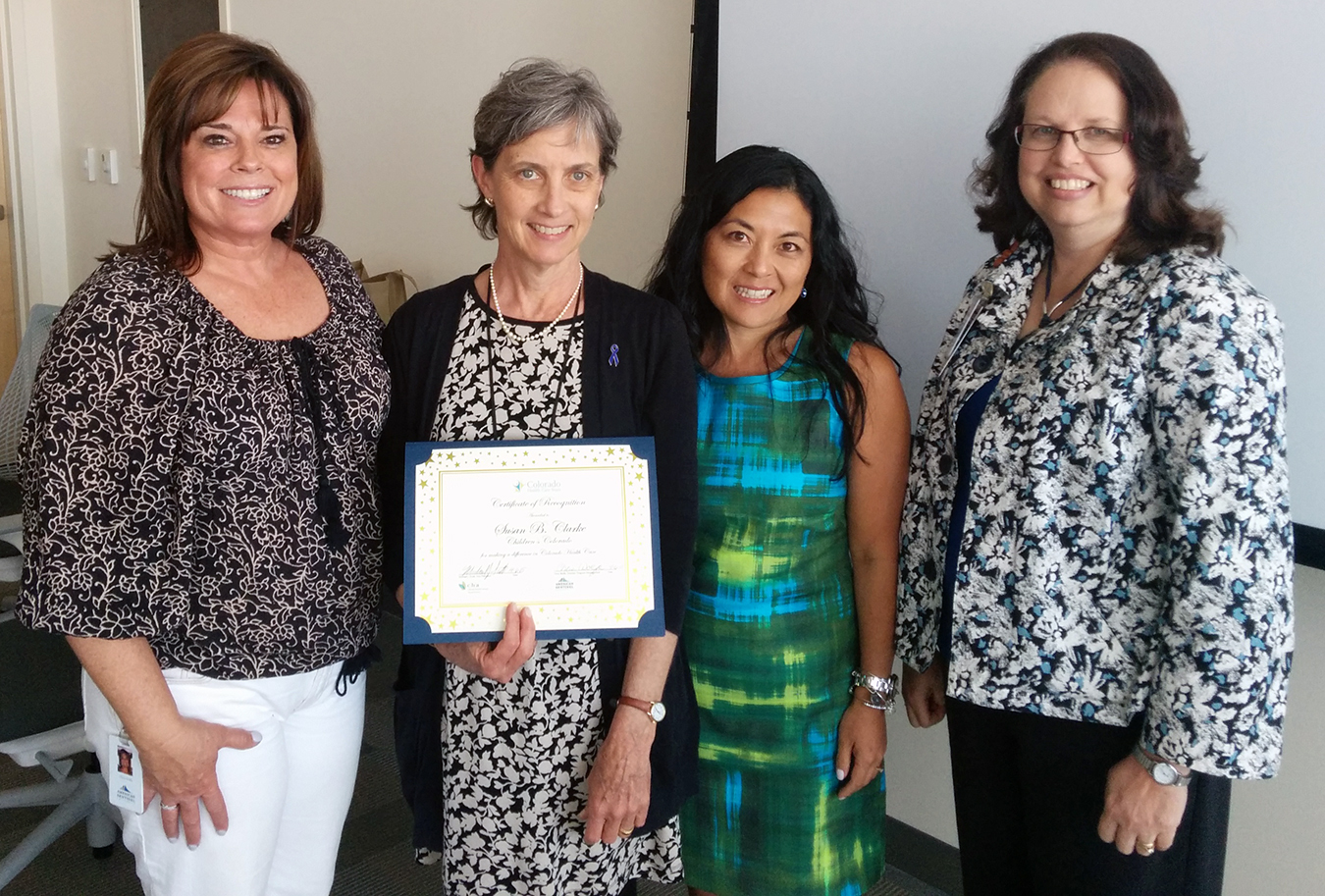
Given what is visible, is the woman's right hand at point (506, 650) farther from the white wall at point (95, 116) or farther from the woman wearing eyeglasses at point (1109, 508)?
the white wall at point (95, 116)

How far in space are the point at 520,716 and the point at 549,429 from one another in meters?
0.40

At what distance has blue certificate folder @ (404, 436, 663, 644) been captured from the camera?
A: 1.28 m

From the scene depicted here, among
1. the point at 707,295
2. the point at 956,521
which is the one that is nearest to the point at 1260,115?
the point at 956,521

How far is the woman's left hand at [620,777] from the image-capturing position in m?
1.37

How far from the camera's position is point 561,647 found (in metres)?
1.40

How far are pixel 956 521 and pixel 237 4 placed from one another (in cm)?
370

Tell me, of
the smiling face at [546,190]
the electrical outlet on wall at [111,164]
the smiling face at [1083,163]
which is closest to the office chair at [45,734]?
the smiling face at [546,190]

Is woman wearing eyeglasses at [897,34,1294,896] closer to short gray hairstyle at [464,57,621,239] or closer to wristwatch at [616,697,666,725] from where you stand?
wristwatch at [616,697,666,725]

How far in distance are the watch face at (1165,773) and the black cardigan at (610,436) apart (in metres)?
0.62

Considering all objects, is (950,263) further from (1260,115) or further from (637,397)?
(637,397)

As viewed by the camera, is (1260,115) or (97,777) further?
(97,777)

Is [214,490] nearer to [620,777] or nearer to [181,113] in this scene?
[181,113]

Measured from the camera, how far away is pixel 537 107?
1.33m

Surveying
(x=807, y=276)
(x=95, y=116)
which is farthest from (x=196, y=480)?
(x=95, y=116)
